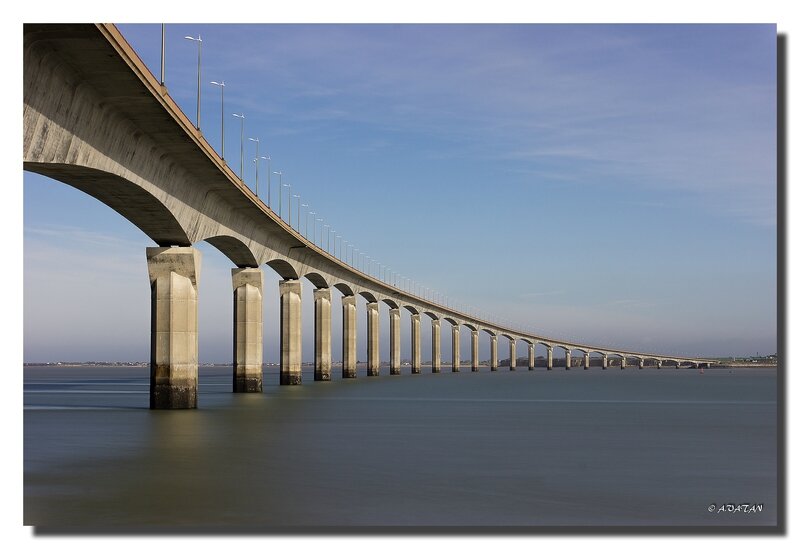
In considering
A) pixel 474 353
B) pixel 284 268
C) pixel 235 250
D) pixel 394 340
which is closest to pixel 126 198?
pixel 235 250

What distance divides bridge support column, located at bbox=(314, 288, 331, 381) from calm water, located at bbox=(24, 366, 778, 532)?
42700 millimetres

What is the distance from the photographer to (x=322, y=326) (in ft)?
274

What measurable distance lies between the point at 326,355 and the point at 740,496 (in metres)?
68.8

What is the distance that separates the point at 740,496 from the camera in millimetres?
17688

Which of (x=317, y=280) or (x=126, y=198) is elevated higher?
(x=126, y=198)

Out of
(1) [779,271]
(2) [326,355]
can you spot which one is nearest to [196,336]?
(1) [779,271]

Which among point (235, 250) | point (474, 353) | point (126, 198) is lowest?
point (474, 353)

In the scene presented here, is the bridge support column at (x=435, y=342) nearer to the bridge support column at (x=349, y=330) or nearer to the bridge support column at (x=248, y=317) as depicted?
the bridge support column at (x=349, y=330)

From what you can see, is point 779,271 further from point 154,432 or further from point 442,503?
point 154,432

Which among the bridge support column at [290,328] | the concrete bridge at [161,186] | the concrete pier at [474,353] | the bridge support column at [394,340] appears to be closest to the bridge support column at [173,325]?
the concrete bridge at [161,186]

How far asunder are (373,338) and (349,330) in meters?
10.0

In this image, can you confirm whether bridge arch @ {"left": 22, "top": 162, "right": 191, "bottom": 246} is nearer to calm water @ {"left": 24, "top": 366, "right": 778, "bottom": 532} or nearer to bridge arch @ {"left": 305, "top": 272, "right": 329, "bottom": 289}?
calm water @ {"left": 24, "top": 366, "right": 778, "bottom": 532}

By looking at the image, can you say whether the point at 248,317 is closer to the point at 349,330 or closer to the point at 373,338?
the point at 349,330

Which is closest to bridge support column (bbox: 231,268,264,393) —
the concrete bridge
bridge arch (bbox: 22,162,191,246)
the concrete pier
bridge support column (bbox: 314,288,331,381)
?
the concrete bridge
